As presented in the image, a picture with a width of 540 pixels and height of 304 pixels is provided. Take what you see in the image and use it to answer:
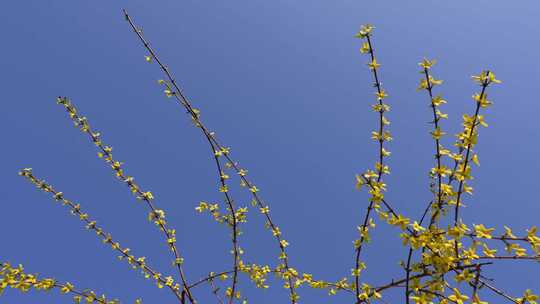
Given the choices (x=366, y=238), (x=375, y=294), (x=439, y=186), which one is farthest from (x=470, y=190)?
(x=375, y=294)

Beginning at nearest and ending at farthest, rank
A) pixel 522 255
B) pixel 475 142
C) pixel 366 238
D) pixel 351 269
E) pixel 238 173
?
pixel 522 255 < pixel 475 142 < pixel 366 238 < pixel 351 269 < pixel 238 173

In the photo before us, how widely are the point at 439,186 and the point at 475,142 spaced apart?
1.61ft


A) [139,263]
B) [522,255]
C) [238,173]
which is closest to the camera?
[522,255]

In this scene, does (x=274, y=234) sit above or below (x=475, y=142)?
above

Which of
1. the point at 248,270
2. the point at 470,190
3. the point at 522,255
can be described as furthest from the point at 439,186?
the point at 248,270

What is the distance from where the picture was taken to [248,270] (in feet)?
21.4

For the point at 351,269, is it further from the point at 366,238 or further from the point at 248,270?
the point at 248,270

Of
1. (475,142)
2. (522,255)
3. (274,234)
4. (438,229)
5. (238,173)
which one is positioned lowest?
(522,255)

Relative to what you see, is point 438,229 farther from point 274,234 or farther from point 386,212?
point 274,234

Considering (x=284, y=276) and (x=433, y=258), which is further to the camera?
(x=284, y=276)

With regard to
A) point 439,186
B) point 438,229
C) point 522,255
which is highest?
point 439,186

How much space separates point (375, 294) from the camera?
401cm

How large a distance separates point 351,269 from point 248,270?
2616 mm

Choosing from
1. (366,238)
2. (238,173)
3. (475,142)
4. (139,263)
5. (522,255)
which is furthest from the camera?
(139,263)
